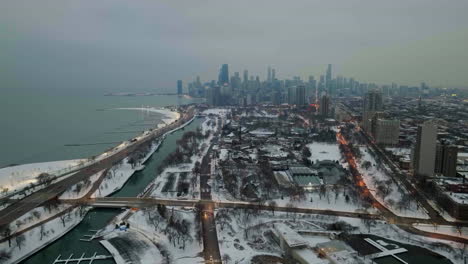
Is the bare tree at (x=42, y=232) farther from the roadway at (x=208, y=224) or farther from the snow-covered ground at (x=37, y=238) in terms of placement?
the roadway at (x=208, y=224)

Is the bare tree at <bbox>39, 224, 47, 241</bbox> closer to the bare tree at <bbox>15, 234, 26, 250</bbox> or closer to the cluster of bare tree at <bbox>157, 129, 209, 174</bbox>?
the bare tree at <bbox>15, 234, 26, 250</bbox>

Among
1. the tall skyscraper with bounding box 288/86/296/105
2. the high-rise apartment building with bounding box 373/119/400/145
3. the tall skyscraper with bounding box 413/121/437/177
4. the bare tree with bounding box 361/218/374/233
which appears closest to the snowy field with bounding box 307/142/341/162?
the high-rise apartment building with bounding box 373/119/400/145

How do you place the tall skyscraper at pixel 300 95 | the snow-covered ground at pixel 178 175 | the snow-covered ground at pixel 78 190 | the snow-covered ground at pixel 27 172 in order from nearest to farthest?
the snow-covered ground at pixel 78 190 → the snow-covered ground at pixel 178 175 → the snow-covered ground at pixel 27 172 → the tall skyscraper at pixel 300 95

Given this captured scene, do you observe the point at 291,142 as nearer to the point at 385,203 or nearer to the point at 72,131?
the point at 385,203

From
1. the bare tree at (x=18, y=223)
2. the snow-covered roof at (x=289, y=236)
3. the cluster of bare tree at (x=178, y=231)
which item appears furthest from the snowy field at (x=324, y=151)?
the bare tree at (x=18, y=223)

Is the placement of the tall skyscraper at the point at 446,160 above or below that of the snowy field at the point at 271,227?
above

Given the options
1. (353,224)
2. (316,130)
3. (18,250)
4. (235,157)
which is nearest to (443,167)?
(353,224)

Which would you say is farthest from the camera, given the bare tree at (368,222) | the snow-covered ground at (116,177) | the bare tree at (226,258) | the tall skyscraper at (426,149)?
the tall skyscraper at (426,149)
